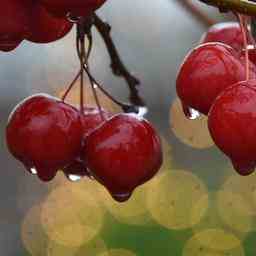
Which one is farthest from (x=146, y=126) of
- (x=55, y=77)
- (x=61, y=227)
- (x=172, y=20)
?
(x=172, y=20)

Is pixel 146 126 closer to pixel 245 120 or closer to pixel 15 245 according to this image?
pixel 245 120

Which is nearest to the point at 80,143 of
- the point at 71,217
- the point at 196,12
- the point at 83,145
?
the point at 83,145

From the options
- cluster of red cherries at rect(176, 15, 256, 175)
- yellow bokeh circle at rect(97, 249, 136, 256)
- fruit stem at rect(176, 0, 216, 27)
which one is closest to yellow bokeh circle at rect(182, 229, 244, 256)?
yellow bokeh circle at rect(97, 249, 136, 256)

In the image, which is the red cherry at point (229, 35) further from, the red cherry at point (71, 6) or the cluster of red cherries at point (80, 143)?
the red cherry at point (71, 6)

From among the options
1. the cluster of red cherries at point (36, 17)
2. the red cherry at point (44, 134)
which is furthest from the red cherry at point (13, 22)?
the red cherry at point (44, 134)

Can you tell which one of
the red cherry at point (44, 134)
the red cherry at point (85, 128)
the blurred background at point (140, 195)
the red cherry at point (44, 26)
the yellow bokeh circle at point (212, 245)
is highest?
the red cherry at point (44, 26)
